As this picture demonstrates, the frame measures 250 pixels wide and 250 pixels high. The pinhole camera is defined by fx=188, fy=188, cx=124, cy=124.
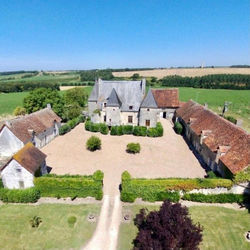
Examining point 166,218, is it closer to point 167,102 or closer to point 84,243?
point 84,243

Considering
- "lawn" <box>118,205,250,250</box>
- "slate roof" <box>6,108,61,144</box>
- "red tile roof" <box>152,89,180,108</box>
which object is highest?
"red tile roof" <box>152,89,180,108</box>

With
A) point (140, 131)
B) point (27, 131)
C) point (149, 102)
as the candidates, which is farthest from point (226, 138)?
point (27, 131)

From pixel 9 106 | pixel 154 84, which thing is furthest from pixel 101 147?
pixel 154 84

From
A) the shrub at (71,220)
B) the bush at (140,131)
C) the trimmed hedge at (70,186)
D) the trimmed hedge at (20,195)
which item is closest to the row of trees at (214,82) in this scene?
the bush at (140,131)

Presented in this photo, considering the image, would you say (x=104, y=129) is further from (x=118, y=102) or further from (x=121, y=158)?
(x=121, y=158)

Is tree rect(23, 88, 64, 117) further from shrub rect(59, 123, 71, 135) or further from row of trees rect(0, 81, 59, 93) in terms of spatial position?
row of trees rect(0, 81, 59, 93)

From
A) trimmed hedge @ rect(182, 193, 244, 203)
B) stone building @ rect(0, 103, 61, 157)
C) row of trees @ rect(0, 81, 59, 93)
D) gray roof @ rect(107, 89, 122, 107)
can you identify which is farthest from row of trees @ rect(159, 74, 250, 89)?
trimmed hedge @ rect(182, 193, 244, 203)
